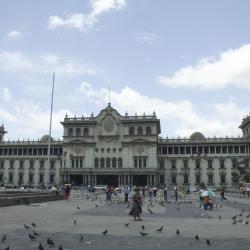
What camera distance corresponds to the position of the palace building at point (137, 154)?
332ft

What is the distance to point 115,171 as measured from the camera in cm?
10031

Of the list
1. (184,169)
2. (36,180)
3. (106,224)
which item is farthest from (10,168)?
(106,224)

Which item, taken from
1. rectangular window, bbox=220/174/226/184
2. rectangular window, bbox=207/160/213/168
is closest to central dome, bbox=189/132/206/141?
rectangular window, bbox=207/160/213/168

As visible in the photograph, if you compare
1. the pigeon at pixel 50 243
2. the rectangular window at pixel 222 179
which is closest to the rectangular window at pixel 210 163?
the rectangular window at pixel 222 179

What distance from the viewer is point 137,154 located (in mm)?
101500

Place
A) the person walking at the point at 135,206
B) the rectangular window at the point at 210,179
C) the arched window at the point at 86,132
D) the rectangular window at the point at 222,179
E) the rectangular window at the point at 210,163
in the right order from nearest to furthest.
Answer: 1. the person walking at the point at 135,206
2. the rectangular window at the point at 222,179
3. the rectangular window at the point at 210,179
4. the rectangular window at the point at 210,163
5. the arched window at the point at 86,132

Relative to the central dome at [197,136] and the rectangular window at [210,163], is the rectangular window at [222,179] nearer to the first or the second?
the rectangular window at [210,163]

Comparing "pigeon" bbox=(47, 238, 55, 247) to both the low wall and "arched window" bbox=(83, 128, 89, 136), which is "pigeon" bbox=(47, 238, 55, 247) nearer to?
the low wall

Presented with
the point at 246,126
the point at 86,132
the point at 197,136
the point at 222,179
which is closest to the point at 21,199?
the point at 86,132

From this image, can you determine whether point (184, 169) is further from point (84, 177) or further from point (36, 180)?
point (36, 180)

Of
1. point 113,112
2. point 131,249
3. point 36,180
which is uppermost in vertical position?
point 113,112

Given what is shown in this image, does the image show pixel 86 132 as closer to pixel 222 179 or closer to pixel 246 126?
pixel 222 179

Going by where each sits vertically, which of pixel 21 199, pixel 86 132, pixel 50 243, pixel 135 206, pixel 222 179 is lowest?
pixel 50 243

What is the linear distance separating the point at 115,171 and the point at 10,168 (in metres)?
33.6
